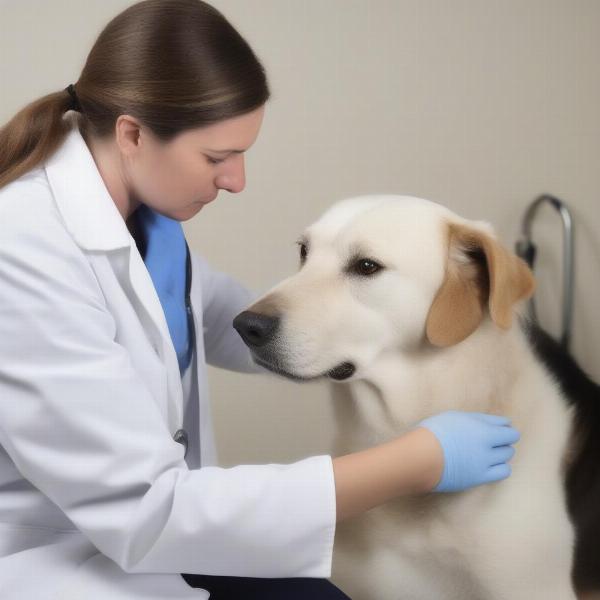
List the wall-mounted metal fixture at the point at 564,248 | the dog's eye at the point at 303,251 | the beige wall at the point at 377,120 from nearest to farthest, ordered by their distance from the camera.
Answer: the dog's eye at the point at 303,251 < the beige wall at the point at 377,120 < the wall-mounted metal fixture at the point at 564,248

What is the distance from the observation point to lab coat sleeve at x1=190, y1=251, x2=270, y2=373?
174 centimetres

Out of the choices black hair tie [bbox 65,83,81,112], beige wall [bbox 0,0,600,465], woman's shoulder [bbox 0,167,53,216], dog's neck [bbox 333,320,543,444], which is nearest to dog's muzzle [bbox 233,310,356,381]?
dog's neck [bbox 333,320,543,444]

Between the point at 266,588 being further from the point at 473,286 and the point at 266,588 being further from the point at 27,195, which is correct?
the point at 27,195

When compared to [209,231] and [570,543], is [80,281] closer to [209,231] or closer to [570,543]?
[570,543]

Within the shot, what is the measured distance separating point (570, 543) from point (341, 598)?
1.17ft

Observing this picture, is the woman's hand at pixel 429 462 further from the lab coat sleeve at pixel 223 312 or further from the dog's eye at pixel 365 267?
the lab coat sleeve at pixel 223 312

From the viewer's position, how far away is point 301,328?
48.9 inches

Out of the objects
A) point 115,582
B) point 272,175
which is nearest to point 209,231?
point 272,175

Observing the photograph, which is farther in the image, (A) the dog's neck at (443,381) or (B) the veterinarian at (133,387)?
(A) the dog's neck at (443,381)

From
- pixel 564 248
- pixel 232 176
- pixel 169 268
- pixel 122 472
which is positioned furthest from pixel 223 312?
pixel 564 248

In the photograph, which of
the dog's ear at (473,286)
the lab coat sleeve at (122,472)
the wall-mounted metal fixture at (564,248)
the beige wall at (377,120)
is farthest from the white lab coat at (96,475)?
the wall-mounted metal fixture at (564,248)

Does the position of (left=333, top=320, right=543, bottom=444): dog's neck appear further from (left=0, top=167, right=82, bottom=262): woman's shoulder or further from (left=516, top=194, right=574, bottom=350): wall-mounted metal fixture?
(left=516, top=194, right=574, bottom=350): wall-mounted metal fixture

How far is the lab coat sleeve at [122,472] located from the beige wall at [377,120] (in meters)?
1.31

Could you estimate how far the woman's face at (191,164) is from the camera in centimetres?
128
